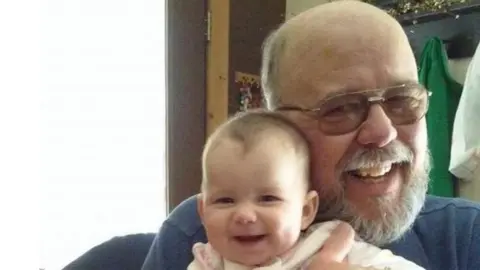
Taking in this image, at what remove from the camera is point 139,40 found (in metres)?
2.87

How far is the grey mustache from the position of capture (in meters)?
1.36

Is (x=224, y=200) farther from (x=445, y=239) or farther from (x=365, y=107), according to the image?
(x=445, y=239)

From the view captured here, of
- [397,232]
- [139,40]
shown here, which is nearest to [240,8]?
[139,40]

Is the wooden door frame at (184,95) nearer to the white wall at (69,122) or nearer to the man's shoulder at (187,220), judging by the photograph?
the white wall at (69,122)

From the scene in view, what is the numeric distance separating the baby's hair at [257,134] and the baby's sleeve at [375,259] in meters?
0.17

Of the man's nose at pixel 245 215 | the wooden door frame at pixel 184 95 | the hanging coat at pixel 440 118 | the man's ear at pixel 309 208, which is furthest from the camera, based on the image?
the wooden door frame at pixel 184 95

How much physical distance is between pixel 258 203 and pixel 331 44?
43 centimetres

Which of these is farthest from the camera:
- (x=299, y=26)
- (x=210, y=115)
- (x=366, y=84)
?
(x=210, y=115)

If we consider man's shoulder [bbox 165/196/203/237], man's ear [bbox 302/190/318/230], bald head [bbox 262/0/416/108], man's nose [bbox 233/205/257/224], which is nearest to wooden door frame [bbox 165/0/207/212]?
man's shoulder [bbox 165/196/203/237]

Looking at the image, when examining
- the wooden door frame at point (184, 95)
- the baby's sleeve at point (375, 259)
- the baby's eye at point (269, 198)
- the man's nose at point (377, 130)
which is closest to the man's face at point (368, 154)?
the man's nose at point (377, 130)

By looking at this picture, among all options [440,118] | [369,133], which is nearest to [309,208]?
[369,133]

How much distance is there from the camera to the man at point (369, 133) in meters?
1.39

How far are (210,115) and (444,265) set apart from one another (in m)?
1.68

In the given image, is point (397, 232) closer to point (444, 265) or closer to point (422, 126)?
point (444, 265)
